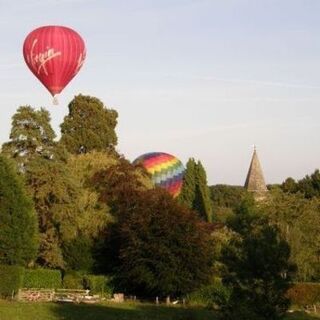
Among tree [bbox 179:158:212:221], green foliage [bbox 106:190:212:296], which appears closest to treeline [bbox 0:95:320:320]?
green foliage [bbox 106:190:212:296]

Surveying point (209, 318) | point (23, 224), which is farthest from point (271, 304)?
point (23, 224)

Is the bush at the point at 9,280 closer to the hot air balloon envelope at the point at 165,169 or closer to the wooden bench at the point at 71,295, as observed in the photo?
the wooden bench at the point at 71,295

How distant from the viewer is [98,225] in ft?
176

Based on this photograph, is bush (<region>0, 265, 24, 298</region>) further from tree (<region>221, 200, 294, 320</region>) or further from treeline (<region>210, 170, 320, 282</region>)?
tree (<region>221, 200, 294, 320</region>)

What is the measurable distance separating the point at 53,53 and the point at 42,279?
14570 mm

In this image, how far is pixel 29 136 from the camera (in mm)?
54406

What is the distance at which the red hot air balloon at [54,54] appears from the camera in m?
48.7

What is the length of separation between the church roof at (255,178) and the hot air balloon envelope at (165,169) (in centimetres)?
2012

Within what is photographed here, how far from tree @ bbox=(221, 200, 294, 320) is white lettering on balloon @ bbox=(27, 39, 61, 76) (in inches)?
1034

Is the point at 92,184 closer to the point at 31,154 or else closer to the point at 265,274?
the point at 31,154


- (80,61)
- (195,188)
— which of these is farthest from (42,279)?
(195,188)

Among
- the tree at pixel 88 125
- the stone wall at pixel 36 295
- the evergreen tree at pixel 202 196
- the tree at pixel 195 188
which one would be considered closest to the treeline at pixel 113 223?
the stone wall at pixel 36 295

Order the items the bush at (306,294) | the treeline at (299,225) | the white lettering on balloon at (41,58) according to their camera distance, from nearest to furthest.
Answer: the bush at (306,294), the white lettering on balloon at (41,58), the treeline at (299,225)

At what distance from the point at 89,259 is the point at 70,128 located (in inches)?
990
